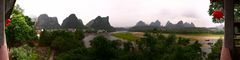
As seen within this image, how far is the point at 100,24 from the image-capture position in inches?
917

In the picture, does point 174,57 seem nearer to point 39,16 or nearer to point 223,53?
point 223,53

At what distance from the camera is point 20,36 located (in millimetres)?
17516

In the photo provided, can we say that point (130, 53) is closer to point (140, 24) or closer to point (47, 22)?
point (140, 24)

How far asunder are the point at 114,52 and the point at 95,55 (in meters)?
0.60

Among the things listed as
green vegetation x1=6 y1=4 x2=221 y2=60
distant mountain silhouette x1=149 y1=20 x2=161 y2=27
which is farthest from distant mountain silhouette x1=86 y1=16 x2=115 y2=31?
distant mountain silhouette x1=149 y1=20 x2=161 y2=27

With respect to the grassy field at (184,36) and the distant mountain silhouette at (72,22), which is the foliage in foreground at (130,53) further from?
the distant mountain silhouette at (72,22)

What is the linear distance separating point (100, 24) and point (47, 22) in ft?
11.5

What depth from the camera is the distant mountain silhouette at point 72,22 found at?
78.7ft

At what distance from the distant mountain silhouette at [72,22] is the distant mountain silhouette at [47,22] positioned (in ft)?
1.41

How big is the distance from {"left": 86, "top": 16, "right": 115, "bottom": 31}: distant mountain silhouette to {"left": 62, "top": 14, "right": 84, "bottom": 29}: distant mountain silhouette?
23.1 inches

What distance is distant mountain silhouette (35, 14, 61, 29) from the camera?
947 inches

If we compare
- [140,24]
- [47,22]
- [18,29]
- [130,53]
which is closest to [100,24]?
[140,24]

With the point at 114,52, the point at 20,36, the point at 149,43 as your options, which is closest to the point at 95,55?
the point at 114,52

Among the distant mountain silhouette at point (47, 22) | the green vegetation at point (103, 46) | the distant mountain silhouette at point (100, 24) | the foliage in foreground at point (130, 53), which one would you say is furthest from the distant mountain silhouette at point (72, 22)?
→ the foliage in foreground at point (130, 53)
